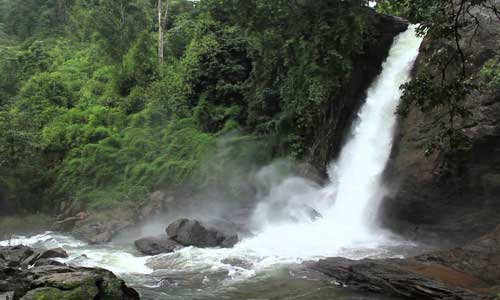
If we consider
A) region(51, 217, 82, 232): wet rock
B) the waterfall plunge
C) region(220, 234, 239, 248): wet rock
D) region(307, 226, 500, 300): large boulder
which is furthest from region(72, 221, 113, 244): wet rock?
region(307, 226, 500, 300): large boulder

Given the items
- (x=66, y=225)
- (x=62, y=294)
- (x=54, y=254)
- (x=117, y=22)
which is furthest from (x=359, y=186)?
(x=117, y=22)

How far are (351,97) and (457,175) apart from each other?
7105 mm

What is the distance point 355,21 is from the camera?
18906 millimetres

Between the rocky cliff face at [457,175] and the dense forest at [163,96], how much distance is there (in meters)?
3.63

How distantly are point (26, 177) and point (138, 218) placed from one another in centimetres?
725

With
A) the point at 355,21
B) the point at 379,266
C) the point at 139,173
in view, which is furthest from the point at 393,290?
the point at 139,173

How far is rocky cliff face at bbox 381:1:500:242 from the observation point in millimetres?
15203

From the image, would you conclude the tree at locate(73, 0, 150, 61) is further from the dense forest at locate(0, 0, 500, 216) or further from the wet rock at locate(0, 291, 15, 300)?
the wet rock at locate(0, 291, 15, 300)

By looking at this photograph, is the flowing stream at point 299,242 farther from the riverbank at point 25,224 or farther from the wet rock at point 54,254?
the riverbank at point 25,224

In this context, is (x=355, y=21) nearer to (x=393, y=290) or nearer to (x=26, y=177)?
(x=393, y=290)

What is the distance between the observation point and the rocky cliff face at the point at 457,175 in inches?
599

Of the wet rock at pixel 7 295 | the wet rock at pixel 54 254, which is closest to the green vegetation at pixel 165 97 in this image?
the wet rock at pixel 54 254

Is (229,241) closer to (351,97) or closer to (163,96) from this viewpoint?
(351,97)

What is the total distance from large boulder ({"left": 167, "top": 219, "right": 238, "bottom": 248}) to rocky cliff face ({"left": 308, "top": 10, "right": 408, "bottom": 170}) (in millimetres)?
6593
